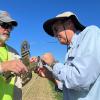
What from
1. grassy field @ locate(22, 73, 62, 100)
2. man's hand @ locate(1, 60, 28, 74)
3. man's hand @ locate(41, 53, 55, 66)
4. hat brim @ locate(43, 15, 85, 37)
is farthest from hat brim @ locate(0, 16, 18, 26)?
grassy field @ locate(22, 73, 62, 100)

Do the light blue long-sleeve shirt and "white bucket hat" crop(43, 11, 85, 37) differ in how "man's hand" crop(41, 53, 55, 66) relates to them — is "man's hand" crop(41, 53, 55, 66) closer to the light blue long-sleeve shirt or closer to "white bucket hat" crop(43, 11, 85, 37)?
the light blue long-sleeve shirt

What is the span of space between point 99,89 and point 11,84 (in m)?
2.07

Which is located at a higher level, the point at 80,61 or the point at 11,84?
the point at 80,61

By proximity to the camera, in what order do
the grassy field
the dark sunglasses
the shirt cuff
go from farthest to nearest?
the grassy field
the dark sunglasses
the shirt cuff

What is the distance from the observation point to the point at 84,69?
4.79 metres

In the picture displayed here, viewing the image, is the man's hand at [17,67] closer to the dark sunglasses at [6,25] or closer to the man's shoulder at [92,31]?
the man's shoulder at [92,31]

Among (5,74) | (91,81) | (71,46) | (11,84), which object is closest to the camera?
(91,81)

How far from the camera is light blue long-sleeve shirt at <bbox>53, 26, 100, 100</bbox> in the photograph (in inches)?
189

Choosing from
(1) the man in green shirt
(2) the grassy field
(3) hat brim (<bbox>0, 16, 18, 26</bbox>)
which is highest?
(3) hat brim (<bbox>0, 16, 18, 26</bbox>)

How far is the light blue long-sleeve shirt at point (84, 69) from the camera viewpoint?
479 cm

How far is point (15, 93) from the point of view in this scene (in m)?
6.74

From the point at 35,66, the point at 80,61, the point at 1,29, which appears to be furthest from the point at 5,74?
the point at 80,61

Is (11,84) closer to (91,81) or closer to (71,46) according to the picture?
(71,46)

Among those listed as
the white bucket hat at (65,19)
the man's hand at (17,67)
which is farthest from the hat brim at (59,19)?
the man's hand at (17,67)
